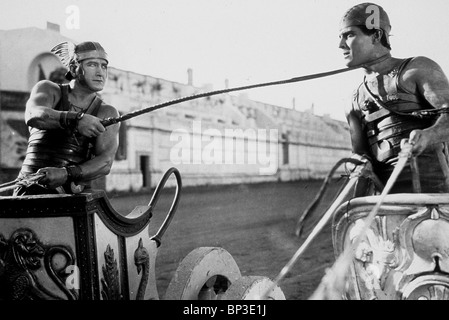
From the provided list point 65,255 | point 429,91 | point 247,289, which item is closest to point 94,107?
point 65,255

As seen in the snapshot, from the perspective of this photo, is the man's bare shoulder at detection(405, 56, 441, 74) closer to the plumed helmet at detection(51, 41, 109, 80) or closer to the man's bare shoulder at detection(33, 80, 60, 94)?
the plumed helmet at detection(51, 41, 109, 80)

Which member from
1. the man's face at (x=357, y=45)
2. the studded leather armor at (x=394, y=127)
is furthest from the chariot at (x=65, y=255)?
the man's face at (x=357, y=45)

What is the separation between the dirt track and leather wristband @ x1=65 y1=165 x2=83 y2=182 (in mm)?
784

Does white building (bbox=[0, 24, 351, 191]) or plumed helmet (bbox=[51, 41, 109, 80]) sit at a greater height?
plumed helmet (bbox=[51, 41, 109, 80])

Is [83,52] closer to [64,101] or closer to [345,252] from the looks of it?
[64,101]

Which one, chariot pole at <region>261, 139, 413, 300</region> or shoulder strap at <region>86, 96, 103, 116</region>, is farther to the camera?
shoulder strap at <region>86, 96, 103, 116</region>

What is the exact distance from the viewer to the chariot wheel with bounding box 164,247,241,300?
1.33m

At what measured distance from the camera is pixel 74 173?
1.41 meters

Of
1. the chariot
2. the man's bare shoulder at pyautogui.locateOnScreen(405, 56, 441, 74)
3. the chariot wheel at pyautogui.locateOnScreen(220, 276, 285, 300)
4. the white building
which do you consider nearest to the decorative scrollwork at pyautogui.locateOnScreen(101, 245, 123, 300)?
the chariot

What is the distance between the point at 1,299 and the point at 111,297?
29 cm
